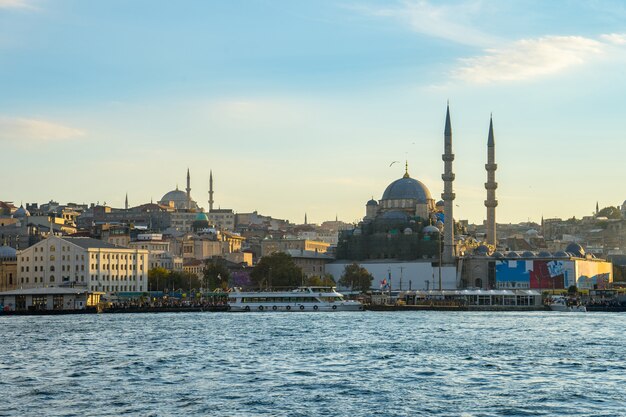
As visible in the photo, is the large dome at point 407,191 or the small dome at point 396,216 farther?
the large dome at point 407,191

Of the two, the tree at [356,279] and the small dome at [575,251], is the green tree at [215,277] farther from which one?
the small dome at [575,251]

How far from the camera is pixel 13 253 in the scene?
113 meters

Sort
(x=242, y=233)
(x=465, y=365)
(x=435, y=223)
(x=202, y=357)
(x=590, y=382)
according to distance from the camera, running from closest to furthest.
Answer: (x=590, y=382), (x=465, y=365), (x=202, y=357), (x=435, y=223), (x=242, y=233)

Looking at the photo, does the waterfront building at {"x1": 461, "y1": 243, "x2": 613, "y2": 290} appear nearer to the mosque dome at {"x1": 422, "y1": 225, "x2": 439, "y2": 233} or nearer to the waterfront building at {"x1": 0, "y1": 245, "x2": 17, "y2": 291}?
the mosque dome at {"x1": 422, "y1": 225, "x2": 439, "y2": 233}

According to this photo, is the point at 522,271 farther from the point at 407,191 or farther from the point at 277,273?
the point at 277,273

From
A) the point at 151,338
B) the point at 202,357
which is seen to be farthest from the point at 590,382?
the point at 151,338

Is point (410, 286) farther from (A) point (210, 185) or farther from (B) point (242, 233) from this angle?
(A) point (210, 185)

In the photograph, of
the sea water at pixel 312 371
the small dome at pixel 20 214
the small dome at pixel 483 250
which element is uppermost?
the small dome at pixel 20 214

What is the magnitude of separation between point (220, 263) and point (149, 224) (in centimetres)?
3879

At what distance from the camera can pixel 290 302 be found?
91.7 meters

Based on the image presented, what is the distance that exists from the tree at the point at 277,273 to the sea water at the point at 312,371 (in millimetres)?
48458

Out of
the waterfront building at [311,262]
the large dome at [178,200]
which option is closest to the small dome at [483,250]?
the waterfront building at [311,262]

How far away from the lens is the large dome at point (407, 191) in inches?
5408

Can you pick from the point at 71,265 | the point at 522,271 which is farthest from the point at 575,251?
the point at 71,265
